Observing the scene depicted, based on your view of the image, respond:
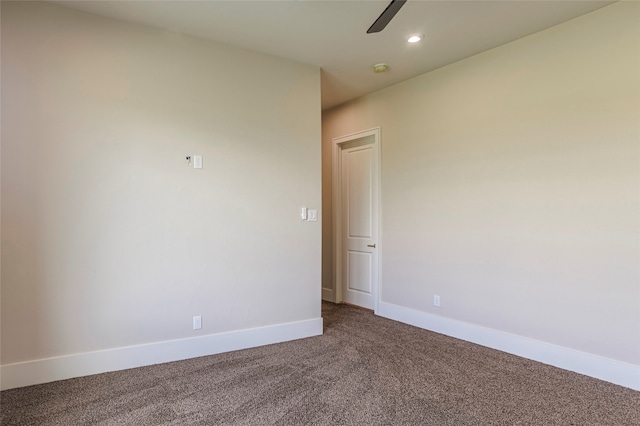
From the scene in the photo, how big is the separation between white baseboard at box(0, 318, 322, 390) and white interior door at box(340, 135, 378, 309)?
4.26 feet

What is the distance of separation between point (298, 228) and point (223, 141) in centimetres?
111

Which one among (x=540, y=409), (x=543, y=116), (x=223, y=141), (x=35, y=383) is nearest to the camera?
(x=540, y=409)

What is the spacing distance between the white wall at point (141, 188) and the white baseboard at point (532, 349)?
1.17 metres

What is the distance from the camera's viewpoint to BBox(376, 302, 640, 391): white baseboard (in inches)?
97.4

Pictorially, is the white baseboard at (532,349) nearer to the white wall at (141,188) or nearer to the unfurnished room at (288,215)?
the unfurnished room at (288,215)

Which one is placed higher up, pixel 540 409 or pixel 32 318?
pixel 32 318

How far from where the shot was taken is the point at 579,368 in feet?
8.71

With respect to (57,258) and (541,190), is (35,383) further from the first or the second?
(541,190)

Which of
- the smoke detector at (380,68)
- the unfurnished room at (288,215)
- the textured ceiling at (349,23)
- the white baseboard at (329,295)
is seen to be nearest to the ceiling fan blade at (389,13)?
the unfurnished room at (288,215)

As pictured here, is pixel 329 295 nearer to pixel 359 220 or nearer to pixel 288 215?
pixel 359 220

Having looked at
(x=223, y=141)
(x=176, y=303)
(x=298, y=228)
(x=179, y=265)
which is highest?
(x=223, y=141)

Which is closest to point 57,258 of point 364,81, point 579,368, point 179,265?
point 179,265

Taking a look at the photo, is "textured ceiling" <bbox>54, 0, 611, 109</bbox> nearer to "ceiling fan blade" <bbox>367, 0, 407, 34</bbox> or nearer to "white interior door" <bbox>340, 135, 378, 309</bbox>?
"ceiling fan blade" <bbox>367, 0, 407, 34</bbox>

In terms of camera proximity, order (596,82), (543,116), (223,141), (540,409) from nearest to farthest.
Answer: (540,409) < (596,82) < (543,116) < (223,141)
